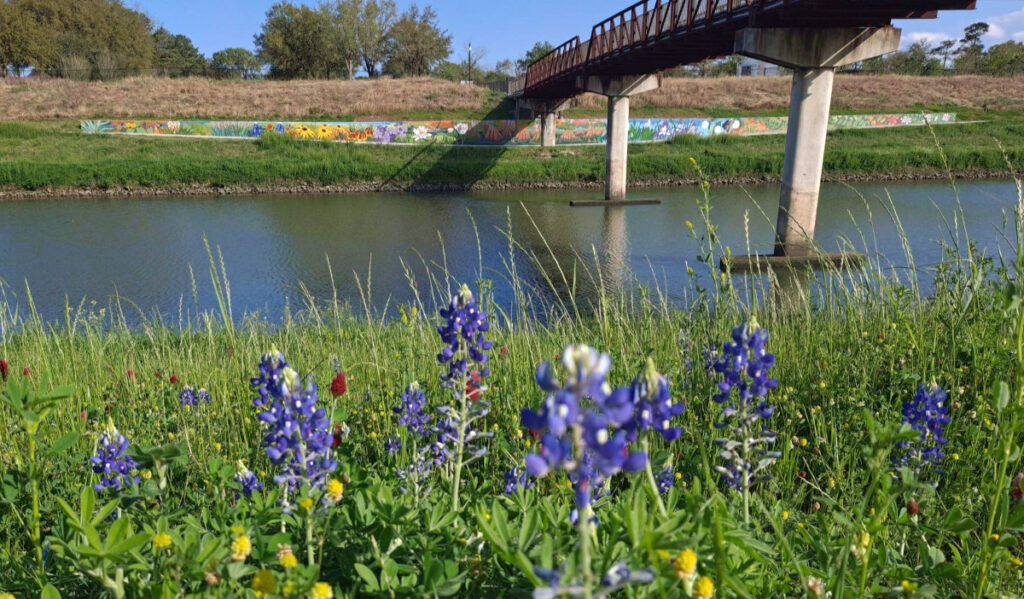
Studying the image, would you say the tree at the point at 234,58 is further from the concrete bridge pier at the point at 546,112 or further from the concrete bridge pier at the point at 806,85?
the concrete bridge pier at the point at 806,85

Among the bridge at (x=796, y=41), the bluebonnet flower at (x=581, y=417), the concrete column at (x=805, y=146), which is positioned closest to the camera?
the bluebonnet flower at (x=581, y=417)

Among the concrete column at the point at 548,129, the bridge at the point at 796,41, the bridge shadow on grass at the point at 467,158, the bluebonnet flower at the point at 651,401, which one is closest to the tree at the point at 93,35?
the bridge shadow on grass at the point at 467,158

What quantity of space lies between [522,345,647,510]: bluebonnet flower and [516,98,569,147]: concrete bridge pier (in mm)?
39846

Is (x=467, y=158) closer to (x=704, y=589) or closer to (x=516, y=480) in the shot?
(x=516, y=480)

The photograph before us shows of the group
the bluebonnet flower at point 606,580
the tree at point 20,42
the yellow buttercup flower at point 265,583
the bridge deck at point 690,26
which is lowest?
the yellow buttercup flower at point 265,583

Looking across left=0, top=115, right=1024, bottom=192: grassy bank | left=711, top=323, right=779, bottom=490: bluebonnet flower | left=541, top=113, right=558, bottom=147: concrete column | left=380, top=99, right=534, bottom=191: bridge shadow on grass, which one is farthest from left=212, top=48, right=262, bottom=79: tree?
left=711, top=323, right=779, bottom=490: bluebonnet flower

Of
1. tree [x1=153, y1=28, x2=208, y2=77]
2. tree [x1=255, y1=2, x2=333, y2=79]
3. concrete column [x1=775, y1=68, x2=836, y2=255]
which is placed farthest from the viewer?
tree [x1=153, y1=28, x2=208, y2=77]

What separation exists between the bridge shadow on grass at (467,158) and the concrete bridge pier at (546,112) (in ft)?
2.32

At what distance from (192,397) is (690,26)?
1827 centimetres

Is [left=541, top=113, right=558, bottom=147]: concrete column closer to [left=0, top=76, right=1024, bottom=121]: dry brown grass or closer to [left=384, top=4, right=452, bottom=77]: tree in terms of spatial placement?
[left=0, top=76, right=1024, bottom=121]: dry brown grass

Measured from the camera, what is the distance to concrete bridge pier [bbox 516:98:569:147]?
1551 inches

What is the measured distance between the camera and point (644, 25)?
21.2 metres

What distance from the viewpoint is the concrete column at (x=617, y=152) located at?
2870 centimetres

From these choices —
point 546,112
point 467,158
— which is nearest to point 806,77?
point 467,158
